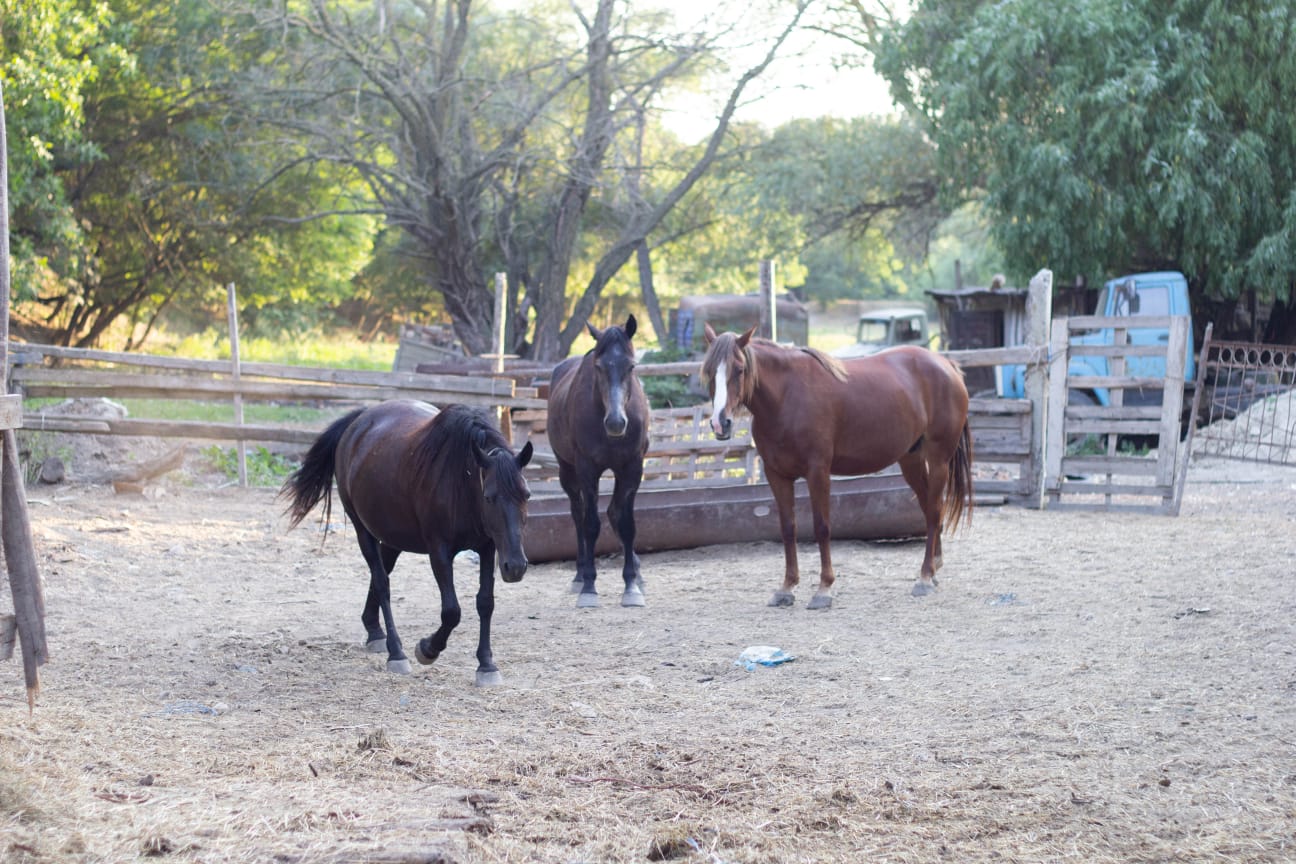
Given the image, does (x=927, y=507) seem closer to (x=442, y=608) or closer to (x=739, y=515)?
(x=739, y=515)

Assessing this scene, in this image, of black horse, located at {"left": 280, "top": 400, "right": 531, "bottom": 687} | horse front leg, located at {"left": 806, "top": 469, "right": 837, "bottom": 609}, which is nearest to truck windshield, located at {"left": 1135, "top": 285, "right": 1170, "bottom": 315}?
horse front leg, located at {"left": 806, "top": 469, "right": 837, "bottom": 609}

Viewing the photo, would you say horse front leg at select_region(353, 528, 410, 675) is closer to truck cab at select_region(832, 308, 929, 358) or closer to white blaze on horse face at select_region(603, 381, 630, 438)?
white blaze on horse face at select_region(603, 381, 630, 438)

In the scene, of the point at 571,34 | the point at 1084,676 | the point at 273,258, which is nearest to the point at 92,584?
the point at 1084,676

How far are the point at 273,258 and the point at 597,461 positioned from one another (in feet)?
57.5

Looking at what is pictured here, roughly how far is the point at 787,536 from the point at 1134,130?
1205cm

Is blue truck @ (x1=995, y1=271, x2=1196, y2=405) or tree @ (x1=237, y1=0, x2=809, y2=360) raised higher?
tree @ (x1=237, y1=0, x2=809, y2=360)

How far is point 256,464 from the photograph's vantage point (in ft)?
42.9

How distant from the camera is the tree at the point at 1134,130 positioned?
1659 centimetres

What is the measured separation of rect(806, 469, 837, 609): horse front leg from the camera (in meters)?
7.30

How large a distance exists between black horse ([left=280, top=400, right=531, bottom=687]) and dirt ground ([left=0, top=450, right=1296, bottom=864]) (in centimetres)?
36

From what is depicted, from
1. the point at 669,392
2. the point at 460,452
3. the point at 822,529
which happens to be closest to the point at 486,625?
the point at 460,452

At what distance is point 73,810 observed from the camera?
143 inches

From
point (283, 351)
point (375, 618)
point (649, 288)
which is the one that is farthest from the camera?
point (649, 288)

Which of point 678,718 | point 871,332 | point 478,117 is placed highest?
point 478,117
